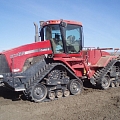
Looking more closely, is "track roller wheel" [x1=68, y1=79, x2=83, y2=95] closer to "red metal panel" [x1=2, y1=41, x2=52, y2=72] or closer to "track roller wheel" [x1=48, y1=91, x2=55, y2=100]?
"track roller wheel" [x1=48, y1=91, x2=55, y2=100]

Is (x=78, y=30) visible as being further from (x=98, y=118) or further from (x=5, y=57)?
(x=98, y=118)

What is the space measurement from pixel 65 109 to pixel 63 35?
10.8 ft

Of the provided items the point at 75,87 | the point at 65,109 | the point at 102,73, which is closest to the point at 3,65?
the point at 65,109

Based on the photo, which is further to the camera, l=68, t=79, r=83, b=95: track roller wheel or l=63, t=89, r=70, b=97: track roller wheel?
l=68, t=79, r=83, b=95: track roller wheel

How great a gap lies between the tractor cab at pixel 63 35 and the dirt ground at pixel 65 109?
6.56 feet

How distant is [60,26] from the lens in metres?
8.52

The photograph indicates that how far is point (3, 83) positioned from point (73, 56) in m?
3.13

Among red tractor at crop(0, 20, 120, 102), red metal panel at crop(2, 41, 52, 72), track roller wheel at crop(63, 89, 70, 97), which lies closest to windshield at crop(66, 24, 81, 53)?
red tractor at crop(0, 20, 120, 102)

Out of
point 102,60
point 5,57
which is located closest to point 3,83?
point 5,57

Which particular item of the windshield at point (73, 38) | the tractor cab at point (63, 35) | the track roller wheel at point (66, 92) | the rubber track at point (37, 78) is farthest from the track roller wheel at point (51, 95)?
the windshield at point (73, 38)

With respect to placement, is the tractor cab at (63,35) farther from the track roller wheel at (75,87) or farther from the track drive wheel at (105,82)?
the track drive wheel at (105,82)

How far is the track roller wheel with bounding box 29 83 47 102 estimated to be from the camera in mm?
7470

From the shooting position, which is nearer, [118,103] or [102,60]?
[118,103]

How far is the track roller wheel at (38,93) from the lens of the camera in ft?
24.5
